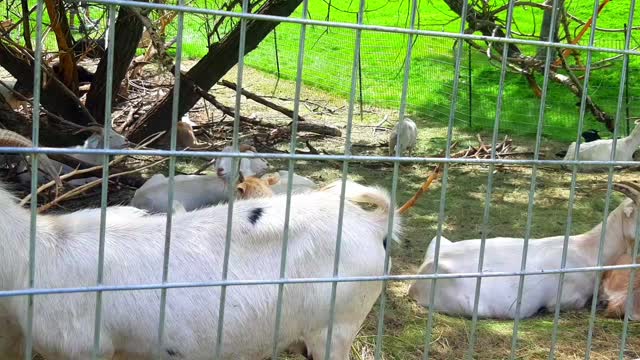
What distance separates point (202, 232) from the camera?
3646 millimetres

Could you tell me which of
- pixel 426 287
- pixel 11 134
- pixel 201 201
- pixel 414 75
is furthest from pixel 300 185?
pixel 414 75

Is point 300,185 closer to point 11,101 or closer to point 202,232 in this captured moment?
point 202,232

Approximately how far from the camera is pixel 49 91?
7.80m

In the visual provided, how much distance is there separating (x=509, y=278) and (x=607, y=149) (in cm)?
449

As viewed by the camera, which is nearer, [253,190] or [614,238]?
[253,190]

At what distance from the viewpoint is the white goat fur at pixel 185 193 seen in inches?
237

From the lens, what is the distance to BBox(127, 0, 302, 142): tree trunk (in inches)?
305

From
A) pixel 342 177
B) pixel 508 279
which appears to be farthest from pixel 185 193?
pixel 342 177

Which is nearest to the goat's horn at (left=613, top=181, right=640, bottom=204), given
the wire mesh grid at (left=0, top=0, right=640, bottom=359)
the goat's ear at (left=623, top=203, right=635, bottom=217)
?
the goat's ear at (left=623, top=203, right=635, bottom=217)

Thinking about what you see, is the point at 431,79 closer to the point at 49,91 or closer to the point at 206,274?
the point at 49,91

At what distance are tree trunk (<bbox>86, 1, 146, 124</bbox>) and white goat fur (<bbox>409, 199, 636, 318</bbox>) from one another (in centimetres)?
356

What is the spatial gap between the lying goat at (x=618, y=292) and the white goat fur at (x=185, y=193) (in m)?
2.84

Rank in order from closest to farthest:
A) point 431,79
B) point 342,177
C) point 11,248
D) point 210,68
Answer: point 342,177, point 11,248, point 210,68, point 431,79

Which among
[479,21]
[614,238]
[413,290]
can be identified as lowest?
[413,290]
